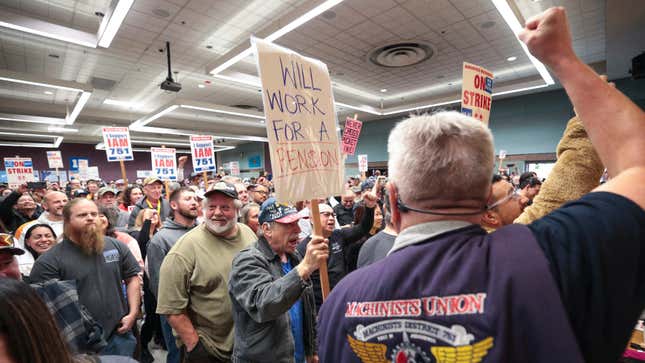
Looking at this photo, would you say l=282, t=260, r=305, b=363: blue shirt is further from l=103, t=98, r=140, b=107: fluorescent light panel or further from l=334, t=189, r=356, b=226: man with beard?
l=103, t=98, r=140, b=107: fluorescent light panel

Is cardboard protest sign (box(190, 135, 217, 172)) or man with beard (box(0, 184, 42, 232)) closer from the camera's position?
man with beard (box(0, 184, 42, 232))

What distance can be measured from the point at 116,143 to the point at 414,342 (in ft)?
22.9

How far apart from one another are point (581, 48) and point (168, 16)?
33.1 feet

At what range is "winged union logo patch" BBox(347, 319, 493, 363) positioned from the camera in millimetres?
578

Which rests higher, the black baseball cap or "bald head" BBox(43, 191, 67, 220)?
the black baseball cap

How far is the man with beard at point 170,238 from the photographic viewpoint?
2.61 meters

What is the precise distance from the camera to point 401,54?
8203 mm

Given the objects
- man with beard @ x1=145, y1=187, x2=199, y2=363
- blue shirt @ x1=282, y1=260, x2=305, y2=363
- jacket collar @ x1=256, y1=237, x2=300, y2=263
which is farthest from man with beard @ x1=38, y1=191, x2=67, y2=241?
blue shirt @ x1=282, y1=260, x2=305, y2=363

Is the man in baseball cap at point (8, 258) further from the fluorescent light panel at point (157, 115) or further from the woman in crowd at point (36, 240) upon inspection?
the fluorescent light panel at point (157, 115)

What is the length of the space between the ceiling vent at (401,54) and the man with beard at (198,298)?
7.13m

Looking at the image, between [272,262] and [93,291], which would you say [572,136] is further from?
[93,291]

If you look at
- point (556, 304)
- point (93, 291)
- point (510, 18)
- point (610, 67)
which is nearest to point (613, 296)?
point (556, 304)

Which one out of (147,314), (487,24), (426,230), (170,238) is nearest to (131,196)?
(147,314)

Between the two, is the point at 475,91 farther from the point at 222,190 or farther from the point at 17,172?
the point at 17,172
